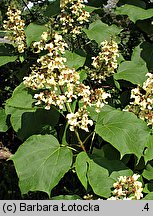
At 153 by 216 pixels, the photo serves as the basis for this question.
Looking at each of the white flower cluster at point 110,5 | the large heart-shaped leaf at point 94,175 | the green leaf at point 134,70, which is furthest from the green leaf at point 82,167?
the white flower cluster at point 110,5

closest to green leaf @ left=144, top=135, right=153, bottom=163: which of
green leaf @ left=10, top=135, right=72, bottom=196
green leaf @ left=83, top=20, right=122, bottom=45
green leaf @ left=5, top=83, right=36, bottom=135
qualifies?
green leaf @ left=10, top=135, right=72, bottom=196

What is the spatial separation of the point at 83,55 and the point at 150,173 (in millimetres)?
984

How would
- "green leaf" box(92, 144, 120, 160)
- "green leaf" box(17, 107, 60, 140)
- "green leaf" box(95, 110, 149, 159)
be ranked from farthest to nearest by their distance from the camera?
1. "green leaf" box(17, 107, 60, 140)
2. "green leaf" box(92, 144, 120, 160)
3. "green leaf" box(95, 110, 149, 159)

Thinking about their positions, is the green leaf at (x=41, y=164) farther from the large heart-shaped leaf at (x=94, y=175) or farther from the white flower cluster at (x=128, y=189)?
the white flower cluster at (x=128, y=189)

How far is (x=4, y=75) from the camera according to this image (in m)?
4.93

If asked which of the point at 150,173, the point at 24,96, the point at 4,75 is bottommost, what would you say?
the point at 4,75

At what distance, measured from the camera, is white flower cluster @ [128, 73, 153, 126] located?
102 inches

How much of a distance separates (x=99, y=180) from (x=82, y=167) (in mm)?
125

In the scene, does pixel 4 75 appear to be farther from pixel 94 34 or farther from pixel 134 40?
pixel 94 34

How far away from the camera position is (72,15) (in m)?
3.32

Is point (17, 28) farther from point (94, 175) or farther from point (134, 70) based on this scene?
point (94, 175)

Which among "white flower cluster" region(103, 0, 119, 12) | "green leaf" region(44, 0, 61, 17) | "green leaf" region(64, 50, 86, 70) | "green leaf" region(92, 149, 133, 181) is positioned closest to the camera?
"green leaf" region(92, 149, 133, 181)

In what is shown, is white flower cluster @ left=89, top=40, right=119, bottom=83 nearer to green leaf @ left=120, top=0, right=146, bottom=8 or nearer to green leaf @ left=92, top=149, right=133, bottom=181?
green leaf @ left=120, top=0, right=146, bottom=8

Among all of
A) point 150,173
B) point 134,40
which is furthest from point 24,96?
point 134,40
